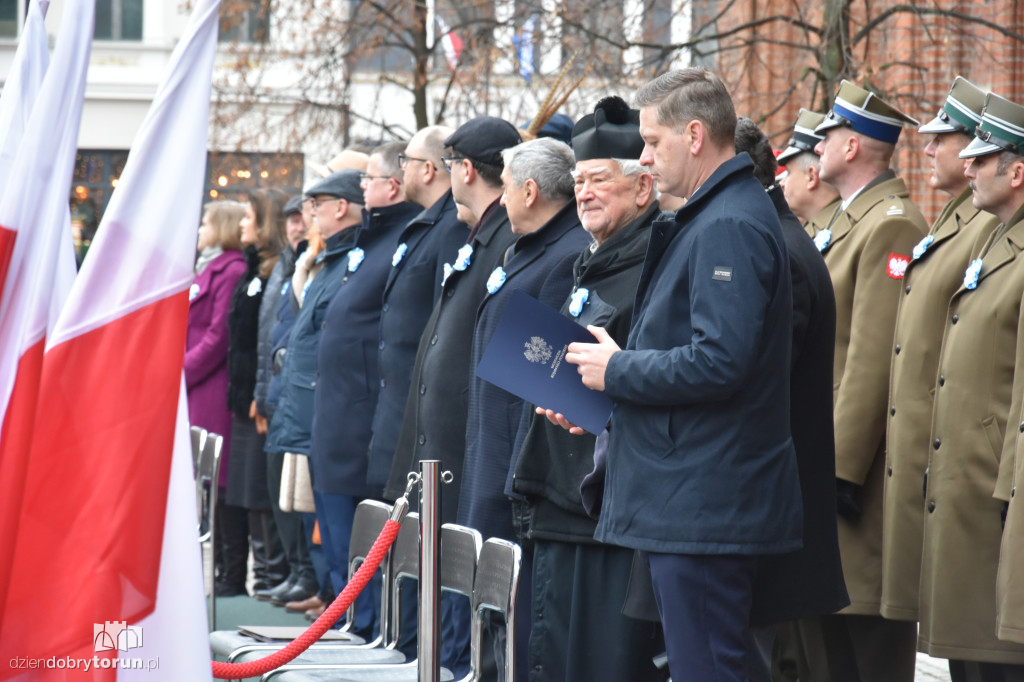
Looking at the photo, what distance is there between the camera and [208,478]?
705 centimetres

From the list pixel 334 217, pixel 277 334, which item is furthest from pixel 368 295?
pixel 277 334

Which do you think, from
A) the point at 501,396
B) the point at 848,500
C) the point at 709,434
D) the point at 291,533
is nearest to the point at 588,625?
the point at 501,396

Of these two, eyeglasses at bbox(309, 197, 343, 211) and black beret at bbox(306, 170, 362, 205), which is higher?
black beret at bbox(306, 170, 362, 205)

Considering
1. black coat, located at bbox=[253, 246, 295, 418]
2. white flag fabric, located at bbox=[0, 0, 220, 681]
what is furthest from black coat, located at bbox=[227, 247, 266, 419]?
white flag fabric, located at bbox=[0, 0, 220, 681]

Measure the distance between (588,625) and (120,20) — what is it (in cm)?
2691

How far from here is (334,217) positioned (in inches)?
295

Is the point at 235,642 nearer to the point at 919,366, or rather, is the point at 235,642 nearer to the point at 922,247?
the point at 919,366

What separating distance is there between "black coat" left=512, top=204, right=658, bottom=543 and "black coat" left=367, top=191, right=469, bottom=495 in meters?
1.74

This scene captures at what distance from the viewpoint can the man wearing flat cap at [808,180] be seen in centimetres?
577

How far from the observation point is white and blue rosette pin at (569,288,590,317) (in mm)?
4395

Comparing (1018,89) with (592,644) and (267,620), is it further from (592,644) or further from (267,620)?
(592,644)

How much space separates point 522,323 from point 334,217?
3.85 meters

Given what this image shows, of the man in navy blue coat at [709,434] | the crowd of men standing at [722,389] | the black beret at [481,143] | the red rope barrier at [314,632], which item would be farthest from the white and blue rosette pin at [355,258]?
the man in navy blue coat at [709,434]

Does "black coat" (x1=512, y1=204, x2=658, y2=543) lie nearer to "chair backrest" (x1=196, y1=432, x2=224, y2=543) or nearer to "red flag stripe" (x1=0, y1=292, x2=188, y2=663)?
"red flag stripe" (x1=0, y1=292, x2=188, y2=663)
